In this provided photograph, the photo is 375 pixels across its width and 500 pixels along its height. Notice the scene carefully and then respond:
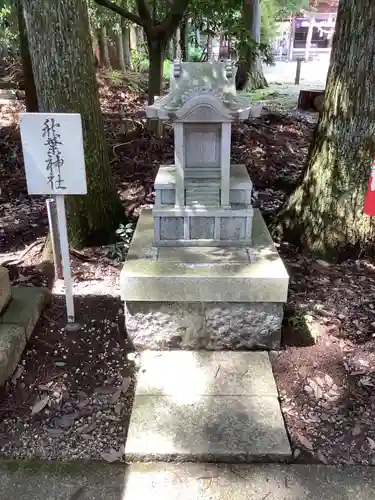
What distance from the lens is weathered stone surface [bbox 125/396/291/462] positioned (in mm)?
2633

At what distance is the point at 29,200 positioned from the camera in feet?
21.6

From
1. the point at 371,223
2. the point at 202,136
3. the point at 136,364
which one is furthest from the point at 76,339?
the point at 371,223

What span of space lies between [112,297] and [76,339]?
609mm

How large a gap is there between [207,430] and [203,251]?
1.38 m

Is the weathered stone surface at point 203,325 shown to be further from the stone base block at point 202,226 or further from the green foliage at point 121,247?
the green foliage at point 121,247

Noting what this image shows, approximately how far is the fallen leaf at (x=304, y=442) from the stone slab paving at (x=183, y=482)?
15 centimetres

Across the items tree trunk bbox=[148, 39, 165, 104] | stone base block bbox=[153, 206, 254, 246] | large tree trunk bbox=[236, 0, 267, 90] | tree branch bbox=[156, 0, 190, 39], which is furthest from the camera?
large tree trunk bbox=[236, 0, 267, 90]

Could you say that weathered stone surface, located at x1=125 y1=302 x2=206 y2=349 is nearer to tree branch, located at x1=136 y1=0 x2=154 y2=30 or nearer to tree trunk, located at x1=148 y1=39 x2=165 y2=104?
tree trunk, located at x1=148 y1=39 x2=165 y2=104

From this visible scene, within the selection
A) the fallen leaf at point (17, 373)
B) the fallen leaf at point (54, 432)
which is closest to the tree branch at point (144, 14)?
the fallen leaf at point (17, 373)

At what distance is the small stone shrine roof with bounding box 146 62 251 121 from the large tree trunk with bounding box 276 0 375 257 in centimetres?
133

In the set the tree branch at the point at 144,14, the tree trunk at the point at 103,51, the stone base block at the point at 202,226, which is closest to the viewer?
the stone base block at the point at 202,226

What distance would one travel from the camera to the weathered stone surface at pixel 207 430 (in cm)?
263

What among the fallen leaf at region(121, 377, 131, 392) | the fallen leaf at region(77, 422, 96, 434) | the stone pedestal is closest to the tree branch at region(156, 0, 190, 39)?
the stone pedestal

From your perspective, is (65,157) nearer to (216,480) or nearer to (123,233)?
(123,233)
